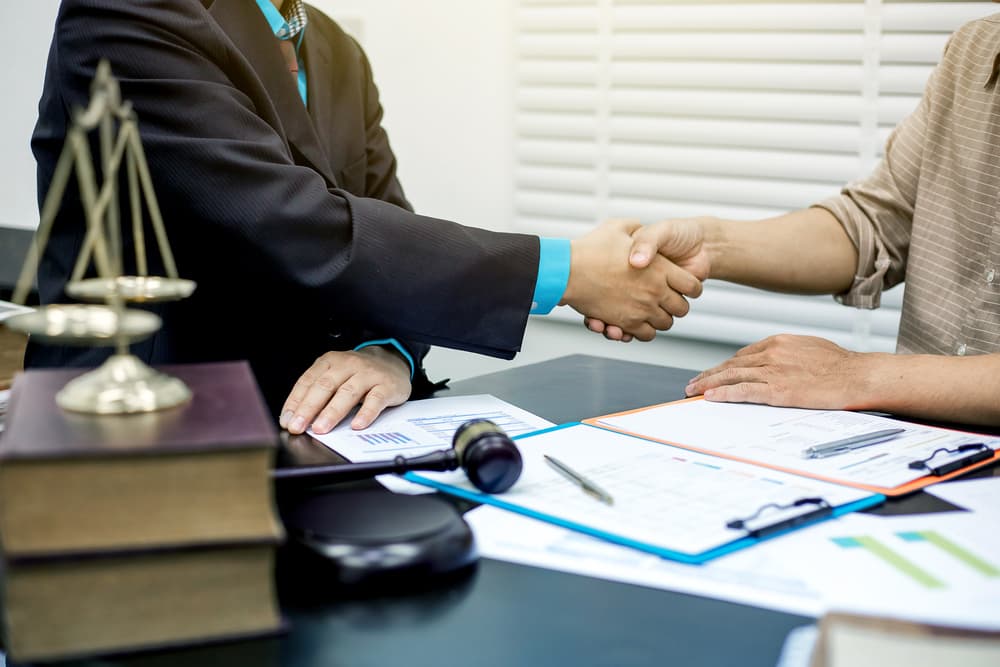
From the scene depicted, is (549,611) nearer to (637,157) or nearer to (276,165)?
(276,165)

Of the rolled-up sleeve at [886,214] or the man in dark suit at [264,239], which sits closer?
the man in dark suit at [264,239]

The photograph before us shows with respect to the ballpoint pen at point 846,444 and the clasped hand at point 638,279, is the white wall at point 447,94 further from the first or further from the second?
the ballpoint pen at point 846,444

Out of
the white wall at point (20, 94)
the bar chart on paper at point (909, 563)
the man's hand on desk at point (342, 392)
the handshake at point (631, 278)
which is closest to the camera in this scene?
the bar chart on paper at point (909, 563)

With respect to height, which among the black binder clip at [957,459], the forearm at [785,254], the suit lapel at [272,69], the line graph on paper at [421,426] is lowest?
the line graph on paper at [421,426]

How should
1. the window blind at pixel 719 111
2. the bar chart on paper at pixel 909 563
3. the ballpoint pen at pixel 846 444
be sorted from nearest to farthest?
the bar chart on paper at pixel 909 563 < the ballpoint pen at pixel 846 444 < the window blind at pixel 719 111

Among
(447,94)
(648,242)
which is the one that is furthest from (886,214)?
(447,94)

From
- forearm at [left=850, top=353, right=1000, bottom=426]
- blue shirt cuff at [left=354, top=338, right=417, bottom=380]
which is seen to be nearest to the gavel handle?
blue shirt cuff at [left=354, top=338, right=417, bottom=380]

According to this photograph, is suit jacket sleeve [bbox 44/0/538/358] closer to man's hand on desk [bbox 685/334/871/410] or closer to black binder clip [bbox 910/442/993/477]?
man's hand on desk [bbox 685/334/871/410]

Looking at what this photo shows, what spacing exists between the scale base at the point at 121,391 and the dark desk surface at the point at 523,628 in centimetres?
16

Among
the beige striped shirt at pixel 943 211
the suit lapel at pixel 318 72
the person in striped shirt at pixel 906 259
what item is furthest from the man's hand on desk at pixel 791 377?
the suit lapel at pixel 318 72

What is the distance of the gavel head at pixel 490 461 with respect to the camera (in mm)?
869

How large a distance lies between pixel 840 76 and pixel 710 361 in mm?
742

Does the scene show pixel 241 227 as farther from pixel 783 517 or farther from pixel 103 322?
pixel 783 517

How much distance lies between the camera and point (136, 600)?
60 centimetres
